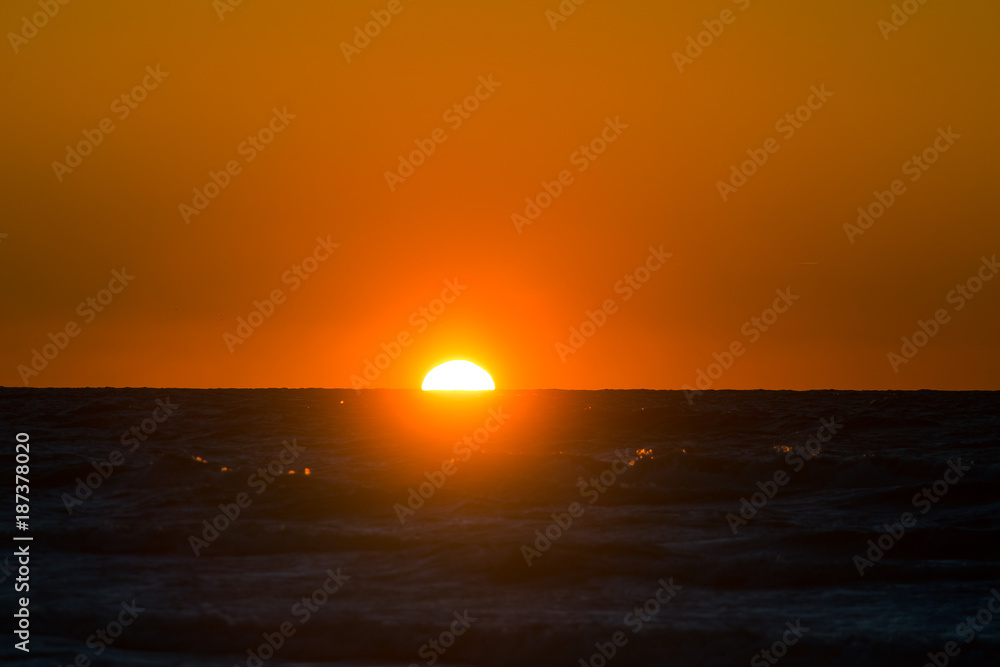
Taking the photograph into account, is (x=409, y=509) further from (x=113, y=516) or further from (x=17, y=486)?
(x=17, y=486)

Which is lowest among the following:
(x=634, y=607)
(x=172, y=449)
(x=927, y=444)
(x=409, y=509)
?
(x=634, y=607)

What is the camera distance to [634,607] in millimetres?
11500

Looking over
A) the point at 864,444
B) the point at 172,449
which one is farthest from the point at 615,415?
the point at 172,449

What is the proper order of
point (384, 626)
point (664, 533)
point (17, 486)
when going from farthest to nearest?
1. point (17, 486)
2. point (664, 533)
3. point (384, 626)

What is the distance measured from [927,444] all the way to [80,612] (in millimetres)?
30951

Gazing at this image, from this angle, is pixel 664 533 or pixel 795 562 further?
pixel 664 533

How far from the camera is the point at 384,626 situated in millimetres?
10672

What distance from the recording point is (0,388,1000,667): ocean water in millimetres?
10148

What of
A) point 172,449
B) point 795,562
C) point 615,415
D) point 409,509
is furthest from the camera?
point 615,415

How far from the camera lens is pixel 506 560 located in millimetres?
13883

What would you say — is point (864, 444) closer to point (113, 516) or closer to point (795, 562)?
point (795, 562)

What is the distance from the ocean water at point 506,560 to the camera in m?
10.1

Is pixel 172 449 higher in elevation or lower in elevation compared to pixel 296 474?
higher

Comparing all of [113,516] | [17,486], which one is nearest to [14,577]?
[113,516]
